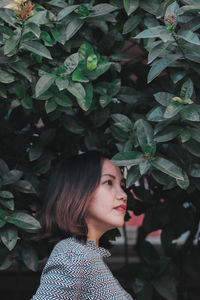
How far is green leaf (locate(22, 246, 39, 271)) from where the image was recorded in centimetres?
176

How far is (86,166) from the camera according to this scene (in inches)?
64.8

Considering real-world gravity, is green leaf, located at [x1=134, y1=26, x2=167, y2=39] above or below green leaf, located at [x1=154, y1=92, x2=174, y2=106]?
above

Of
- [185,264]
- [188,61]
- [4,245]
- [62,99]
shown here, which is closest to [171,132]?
[188,61]

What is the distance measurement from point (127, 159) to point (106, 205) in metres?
0.24

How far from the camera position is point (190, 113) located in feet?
4.37

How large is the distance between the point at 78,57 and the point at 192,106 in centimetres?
37

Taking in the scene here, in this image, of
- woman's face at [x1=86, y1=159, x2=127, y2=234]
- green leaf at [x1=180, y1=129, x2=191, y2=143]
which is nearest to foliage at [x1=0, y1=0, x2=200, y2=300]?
green leaf at [x1=180, y1=129, x2=191, y2=143]

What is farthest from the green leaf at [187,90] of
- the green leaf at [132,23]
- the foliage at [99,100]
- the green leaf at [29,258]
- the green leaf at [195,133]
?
the green leaf at [29,258]

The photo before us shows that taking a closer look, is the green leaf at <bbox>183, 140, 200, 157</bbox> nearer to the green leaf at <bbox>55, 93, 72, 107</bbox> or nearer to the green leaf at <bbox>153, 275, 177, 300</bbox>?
the green leaf at <bbox>55, 93, 72, 107</bbox>

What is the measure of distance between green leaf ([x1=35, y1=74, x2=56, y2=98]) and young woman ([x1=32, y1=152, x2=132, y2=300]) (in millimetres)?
393

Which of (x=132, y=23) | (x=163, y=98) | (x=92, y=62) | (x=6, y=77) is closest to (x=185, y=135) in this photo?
(x=163, y=98)

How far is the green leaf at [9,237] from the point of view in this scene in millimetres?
1557

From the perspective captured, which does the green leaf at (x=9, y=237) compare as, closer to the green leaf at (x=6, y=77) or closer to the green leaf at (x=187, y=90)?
the green leaf at (x=6, y=77)

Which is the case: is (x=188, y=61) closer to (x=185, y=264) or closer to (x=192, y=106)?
(x=192, y=106)
